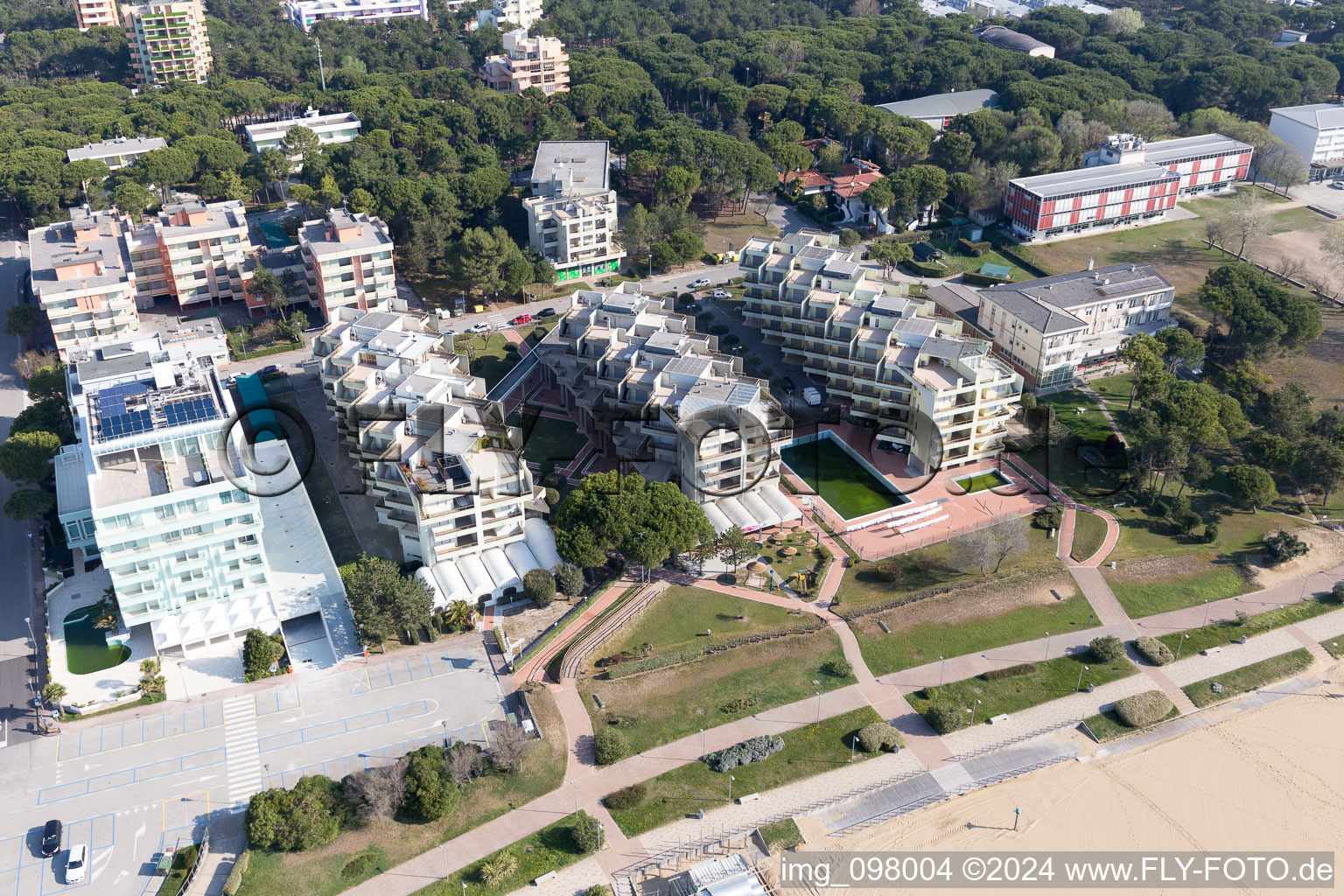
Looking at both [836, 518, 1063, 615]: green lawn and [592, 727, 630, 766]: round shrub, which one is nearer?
[592, 727, 630, 766]: round shrub

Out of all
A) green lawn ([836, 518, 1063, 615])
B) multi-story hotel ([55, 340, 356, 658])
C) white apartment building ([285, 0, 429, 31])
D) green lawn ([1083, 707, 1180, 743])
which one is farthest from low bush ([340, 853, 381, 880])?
white apartment building ([285, 0, 429, 31])

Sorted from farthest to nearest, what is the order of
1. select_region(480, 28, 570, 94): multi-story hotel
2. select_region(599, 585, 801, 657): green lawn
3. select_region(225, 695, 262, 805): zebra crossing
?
select_region(480, 28, 570, 94): multi-story hotel, select_region(599, 585, 801, 657): green lawn, select_region(225, 695, 262, 805): zebra crossing

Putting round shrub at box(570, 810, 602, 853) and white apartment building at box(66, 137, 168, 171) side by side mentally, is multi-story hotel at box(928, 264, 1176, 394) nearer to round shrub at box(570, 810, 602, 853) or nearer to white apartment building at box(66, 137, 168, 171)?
round shrub at box(570, 810, 602, 853)

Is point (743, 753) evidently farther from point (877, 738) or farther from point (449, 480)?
point (449, 480)

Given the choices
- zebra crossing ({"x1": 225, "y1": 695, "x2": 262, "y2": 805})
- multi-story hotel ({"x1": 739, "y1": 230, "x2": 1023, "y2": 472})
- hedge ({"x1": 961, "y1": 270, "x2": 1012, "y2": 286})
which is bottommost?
zebra crossing ({"x1": 225, "y1": 695, "x2": 262, "y2": 805})

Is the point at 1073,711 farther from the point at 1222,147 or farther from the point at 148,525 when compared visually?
the point at 1222,147

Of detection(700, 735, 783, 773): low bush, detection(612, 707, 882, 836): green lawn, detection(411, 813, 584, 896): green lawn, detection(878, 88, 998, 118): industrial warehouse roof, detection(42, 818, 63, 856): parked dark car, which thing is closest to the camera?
detection(411, 813, 584, 896): green lawn

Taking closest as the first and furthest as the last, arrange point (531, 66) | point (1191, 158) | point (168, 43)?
point (1191, 158), point (531, 66), point (168, 43)

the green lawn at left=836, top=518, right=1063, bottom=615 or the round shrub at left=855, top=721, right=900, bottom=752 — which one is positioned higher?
the green lawn at left=836, top=518, right=1063, bottom=615

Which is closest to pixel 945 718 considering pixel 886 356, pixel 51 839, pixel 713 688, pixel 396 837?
pixel 713 688
